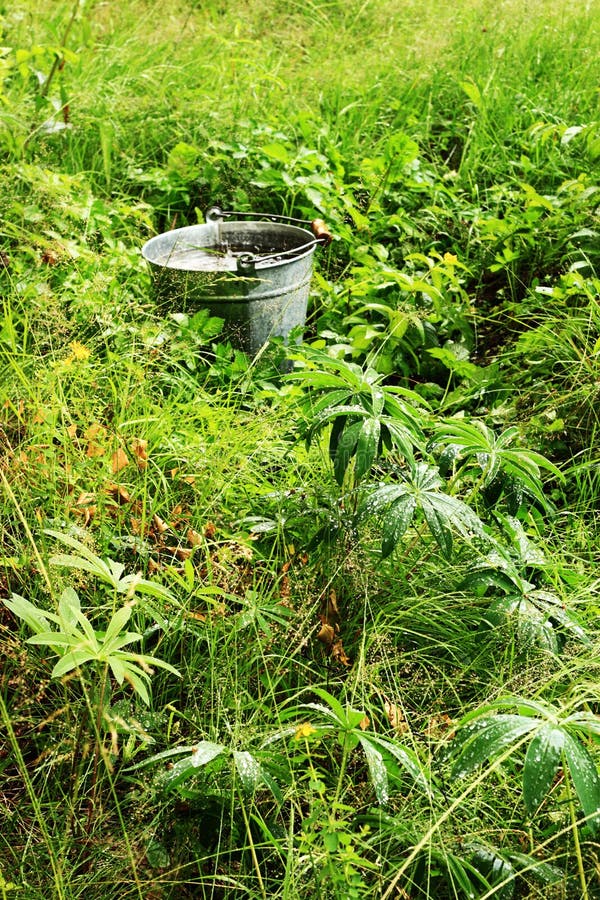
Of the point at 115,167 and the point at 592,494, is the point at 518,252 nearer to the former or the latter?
the point at 592,494

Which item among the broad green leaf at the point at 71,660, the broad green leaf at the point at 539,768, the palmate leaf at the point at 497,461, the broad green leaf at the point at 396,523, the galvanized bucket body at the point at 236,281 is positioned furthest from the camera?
the galvanized bucket body at the point at 236,281

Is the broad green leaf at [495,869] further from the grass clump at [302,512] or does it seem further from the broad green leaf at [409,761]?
the broad green leaf at [409,761]

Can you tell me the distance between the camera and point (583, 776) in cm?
137

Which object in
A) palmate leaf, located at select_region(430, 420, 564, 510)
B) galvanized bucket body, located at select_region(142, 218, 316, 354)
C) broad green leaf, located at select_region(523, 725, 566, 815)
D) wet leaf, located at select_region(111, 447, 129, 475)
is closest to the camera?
broad green leaf, located at select_region(523, 725, 566, 815)

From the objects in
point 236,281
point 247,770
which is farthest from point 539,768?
point 236,281

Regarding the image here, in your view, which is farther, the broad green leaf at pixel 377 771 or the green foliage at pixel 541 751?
the broad green leaf at pixel 377 771

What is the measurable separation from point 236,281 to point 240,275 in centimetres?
4

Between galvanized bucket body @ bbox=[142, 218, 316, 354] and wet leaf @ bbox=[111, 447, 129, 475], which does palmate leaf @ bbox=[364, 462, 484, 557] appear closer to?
wet leaf @ bbox=[111, 447, 129, 475]

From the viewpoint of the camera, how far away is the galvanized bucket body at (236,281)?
3.04 metres

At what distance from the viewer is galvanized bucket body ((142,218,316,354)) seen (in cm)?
304

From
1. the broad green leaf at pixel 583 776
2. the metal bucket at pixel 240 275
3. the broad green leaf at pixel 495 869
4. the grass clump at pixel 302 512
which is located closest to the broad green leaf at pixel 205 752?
the grass clump at pixel 302 512

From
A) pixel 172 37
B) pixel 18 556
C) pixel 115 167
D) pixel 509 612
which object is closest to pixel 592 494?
pixel 509 612

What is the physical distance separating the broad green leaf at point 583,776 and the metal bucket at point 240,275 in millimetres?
1839

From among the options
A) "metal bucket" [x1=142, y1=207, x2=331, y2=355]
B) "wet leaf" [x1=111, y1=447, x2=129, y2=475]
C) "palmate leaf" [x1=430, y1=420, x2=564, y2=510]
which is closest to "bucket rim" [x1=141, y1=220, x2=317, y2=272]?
"metal bucket" [x1=142, y1=207, x2=331, y2=355]
